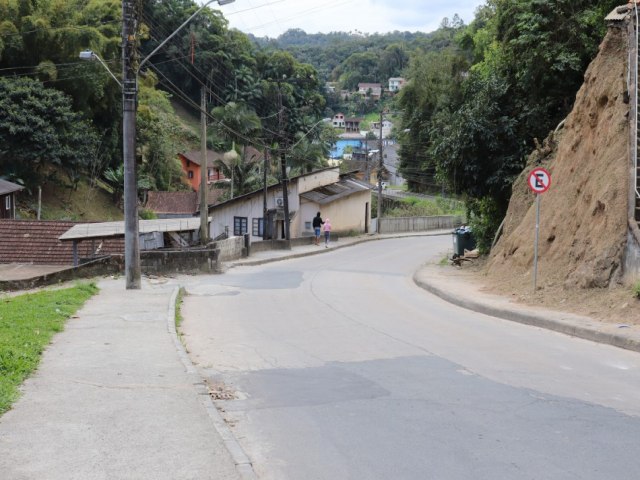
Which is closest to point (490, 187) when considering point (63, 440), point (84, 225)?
point (84, 225)

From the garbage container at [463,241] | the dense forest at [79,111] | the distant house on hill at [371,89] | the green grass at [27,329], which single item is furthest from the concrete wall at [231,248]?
the distant house on hill at [371,89]

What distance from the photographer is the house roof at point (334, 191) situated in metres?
50.1

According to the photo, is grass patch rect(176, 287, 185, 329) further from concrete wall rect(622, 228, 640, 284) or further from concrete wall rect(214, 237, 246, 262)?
concrete wall rect(214, 237, 246, 262)

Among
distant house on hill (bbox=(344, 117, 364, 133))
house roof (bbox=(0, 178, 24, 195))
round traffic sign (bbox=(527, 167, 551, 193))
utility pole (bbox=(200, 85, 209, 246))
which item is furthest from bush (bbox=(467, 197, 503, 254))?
distant house on hill (bbox=(344, 117, 364, 133))

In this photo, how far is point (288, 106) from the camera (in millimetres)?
86750

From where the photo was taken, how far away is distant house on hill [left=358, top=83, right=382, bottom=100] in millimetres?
171938

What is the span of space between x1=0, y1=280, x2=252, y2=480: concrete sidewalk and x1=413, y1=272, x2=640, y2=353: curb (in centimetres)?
656

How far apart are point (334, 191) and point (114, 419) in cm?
4633

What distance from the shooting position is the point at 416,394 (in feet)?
27.1

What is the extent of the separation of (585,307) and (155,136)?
4656cm

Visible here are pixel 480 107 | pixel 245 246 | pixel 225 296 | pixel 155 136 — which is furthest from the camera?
pixel 155 136

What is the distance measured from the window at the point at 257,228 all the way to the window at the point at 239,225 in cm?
55

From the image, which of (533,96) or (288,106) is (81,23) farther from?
(288,106)

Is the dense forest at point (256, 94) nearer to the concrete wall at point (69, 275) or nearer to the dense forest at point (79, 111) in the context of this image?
the dense forest at point (79, 111)
